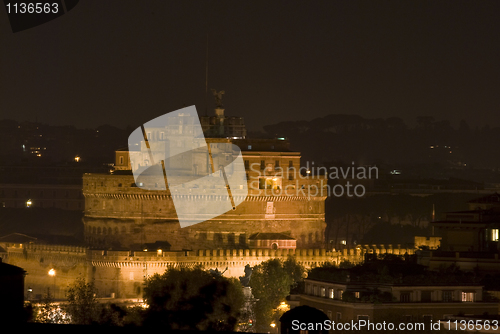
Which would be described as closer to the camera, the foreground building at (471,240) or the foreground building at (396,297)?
the foreground building at (396,297)

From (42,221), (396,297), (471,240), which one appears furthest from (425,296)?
(42,221)

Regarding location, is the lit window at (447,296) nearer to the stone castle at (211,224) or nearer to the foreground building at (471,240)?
the foreground building at (471,240)

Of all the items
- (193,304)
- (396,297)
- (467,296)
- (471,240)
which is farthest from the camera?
(471,240)

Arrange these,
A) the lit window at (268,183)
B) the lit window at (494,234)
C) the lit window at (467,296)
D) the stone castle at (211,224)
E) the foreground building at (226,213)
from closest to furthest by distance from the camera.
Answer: the lit window at (467,296) → the lit window at (494,234) → the stone castle at (211,224) → the foreground building at (226,213) → the lit window at (268,183)

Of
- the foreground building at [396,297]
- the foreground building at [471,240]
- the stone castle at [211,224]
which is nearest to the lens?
the foreground building at [396,297]

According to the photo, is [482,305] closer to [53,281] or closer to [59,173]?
[53,281]

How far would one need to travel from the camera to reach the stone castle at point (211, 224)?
7400cm

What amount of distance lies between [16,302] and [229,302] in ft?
58.7

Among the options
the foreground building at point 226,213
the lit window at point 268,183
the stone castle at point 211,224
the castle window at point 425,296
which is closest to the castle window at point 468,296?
the castle window at point 425,296

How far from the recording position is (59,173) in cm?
13375

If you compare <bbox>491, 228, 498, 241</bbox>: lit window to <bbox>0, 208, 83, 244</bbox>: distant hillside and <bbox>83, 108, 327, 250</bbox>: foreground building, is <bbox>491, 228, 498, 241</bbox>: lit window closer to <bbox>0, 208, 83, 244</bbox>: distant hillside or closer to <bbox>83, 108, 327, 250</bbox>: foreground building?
<bbox>83, 108, 327, 250</bbox>: foreground building

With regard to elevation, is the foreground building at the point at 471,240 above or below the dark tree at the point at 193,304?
above

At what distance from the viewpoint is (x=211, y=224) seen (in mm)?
78875

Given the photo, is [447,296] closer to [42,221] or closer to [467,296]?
[467,296]
